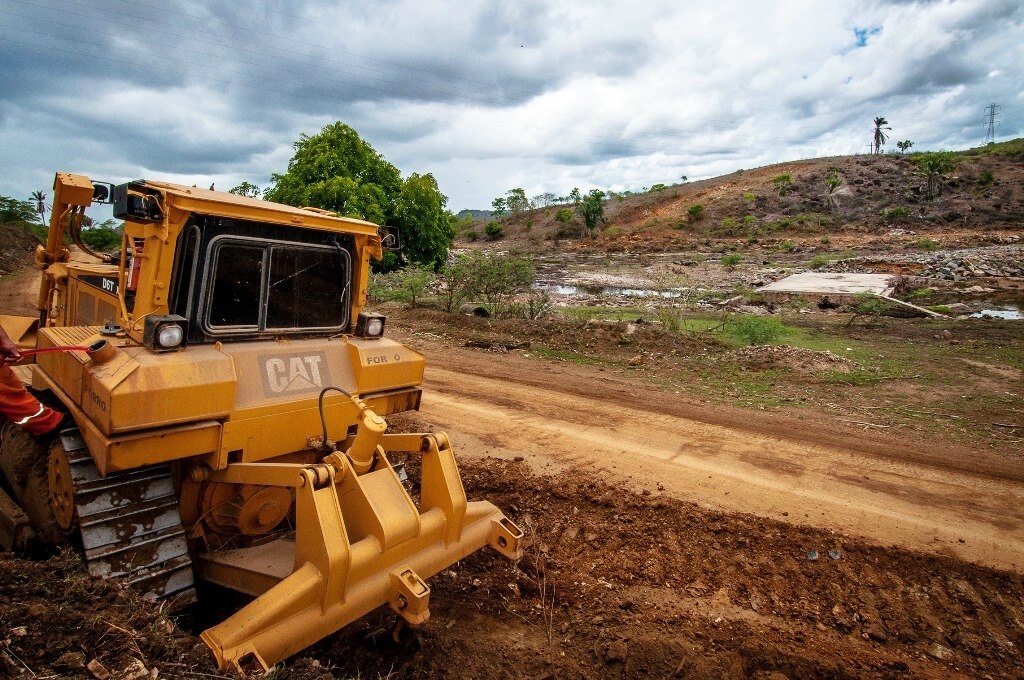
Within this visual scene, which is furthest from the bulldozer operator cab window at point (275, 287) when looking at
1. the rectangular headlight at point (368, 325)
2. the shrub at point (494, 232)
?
the shrub at point (494, 232)

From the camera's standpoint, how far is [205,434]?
136 inches

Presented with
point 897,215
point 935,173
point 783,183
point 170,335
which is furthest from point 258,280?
point 783,183

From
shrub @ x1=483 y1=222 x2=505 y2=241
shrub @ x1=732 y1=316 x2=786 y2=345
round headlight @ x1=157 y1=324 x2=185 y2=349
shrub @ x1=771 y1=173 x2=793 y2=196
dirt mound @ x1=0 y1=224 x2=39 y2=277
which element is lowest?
round headlight @ x1=157 y1=324 x2=185 y2=349

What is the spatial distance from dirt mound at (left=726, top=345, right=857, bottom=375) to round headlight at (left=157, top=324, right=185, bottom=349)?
939cm

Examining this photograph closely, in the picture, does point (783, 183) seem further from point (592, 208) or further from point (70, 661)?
point (70, 661)

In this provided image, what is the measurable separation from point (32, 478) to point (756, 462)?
246 inches

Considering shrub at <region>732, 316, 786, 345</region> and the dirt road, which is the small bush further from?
the dirt road

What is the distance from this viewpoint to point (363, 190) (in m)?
17.4

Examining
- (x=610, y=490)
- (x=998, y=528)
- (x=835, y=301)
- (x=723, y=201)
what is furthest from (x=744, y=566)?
(x=723, y=201)

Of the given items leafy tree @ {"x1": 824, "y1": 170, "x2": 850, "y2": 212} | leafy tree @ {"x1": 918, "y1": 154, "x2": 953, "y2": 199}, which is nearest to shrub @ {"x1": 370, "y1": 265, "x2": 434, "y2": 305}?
leafy tree @ {"x1": 824, "y1": 170, "x2": 850, "y2": 212}

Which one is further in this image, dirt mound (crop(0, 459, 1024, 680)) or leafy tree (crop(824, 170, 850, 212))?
leafy tree (crop(824, 170, 850, 212))

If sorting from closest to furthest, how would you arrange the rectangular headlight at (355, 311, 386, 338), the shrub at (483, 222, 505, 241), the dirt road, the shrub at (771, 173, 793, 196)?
the rectangular headlight at (355, 311, 386, 338)
the dirt road
the shrub at (771, 173, 793, 196)
the shrub at (483, 222, 505, 241)

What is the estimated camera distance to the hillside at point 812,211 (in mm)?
49250

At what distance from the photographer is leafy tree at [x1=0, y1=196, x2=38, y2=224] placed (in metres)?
29.8
